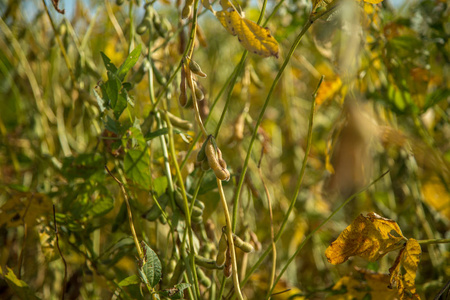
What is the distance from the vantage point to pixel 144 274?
18.7 inches

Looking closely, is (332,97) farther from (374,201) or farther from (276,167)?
(276,167)

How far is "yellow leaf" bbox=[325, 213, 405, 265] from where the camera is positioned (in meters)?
0.51

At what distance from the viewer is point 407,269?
0.52 meters

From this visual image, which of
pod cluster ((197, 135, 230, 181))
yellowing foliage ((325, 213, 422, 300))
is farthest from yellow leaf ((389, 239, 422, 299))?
pod cluster ((197, 135, 230, 181))

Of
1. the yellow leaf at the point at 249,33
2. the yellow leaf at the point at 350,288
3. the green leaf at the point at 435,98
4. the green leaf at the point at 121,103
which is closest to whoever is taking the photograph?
the yellow leaf at the point at 249,33

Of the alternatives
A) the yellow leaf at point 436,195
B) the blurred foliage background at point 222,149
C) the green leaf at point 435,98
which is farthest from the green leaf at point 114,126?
the yellow leaf at point 436,195

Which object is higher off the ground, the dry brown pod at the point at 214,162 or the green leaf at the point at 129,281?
the dry brown pod at the point at 214,162

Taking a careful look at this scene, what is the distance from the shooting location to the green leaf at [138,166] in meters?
0.58

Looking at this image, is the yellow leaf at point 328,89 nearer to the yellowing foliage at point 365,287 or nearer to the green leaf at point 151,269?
the yellowing foliage at point 365,287

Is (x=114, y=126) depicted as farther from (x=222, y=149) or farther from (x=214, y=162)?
(x=222, y=149)

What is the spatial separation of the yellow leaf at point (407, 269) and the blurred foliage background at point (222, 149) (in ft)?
0.35

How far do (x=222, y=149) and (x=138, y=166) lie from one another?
449 mm

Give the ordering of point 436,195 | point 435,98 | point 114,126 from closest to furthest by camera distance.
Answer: point 114,126
point 435,98
point 436,195

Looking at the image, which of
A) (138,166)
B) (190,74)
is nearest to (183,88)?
(190,74)
